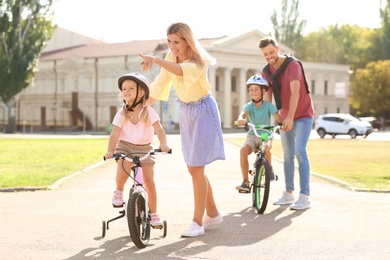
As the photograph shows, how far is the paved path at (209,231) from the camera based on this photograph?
23.0ft

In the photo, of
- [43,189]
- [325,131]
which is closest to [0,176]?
[43,189]

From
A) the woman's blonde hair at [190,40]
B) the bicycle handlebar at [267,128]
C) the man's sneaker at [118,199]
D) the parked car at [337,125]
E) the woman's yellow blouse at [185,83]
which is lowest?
the parked car at [337,125]

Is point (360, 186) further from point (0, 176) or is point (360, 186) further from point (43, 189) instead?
point (0, 176)

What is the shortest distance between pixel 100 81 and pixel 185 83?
266ft

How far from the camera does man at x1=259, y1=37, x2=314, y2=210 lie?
10.4 meters

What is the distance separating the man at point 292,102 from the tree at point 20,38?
186 ft

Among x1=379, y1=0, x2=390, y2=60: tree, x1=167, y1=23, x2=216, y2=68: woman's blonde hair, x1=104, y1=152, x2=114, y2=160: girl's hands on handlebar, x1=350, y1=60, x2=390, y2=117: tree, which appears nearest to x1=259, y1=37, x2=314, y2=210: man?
x1=167, y1=23, x2=216, y2=68: woman's blonde hair

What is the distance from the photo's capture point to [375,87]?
85625 millimetres

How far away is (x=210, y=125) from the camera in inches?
311

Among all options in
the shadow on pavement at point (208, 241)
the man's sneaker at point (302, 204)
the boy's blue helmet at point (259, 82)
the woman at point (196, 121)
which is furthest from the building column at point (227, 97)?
the woman at point (196, 121)

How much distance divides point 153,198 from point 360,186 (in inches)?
280

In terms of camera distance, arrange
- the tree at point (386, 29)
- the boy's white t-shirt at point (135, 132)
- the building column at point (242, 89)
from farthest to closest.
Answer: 1. the building column at point (242, 89)
2. the tree at point (386, 29)
3. the boy's white t-shirt at point (135, 132)

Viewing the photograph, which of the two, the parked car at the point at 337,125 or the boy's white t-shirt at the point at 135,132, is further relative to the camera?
the parked car at the point at 337,125

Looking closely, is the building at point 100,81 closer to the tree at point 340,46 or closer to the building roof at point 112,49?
the building roof at point 112,49
